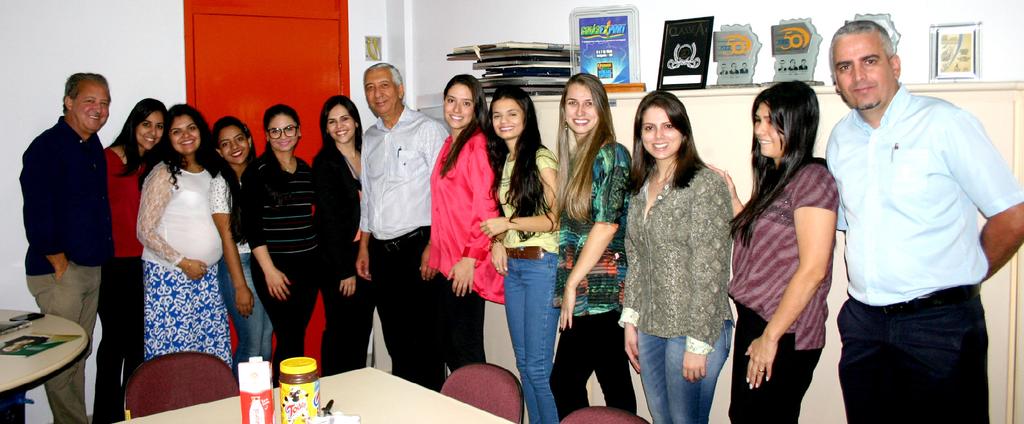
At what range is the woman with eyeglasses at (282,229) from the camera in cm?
381

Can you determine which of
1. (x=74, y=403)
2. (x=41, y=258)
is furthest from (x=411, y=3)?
(x=74, y=403)

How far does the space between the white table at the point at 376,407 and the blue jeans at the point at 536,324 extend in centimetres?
85

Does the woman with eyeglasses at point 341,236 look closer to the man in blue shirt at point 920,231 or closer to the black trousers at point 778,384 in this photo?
the black trousers at point 778,384

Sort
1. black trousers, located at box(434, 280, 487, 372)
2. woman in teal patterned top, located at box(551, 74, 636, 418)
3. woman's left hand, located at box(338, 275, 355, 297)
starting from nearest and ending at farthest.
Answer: woman in teal patterned top, located at box(551, 74, 636, 418), black trousers, located at box(434, 280, 487, 372), woman's left hand, located at box(338, 275, 355, 297)

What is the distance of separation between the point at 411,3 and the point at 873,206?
3.71 m

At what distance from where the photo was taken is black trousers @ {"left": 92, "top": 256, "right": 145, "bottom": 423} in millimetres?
3846

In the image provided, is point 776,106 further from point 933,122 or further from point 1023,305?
point 1023,305

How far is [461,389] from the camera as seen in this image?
2.46 meters

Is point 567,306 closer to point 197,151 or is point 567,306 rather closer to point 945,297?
point 945,297

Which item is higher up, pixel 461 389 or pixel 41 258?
pixel 41 258

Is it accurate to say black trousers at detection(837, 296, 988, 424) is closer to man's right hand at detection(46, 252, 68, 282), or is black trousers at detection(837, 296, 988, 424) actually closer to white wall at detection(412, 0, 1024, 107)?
white wall at detection(412, 0, 1024, 107)

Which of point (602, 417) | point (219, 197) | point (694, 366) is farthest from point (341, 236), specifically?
point (602, 417)

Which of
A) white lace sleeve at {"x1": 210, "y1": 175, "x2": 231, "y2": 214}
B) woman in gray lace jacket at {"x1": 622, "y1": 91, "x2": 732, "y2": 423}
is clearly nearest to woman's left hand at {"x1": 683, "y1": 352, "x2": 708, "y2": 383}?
woman in gray lace jacket at {"x1": 622, "y1": 91, "x2": 732, "y2": 423}

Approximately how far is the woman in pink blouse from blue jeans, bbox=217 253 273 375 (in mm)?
1068
